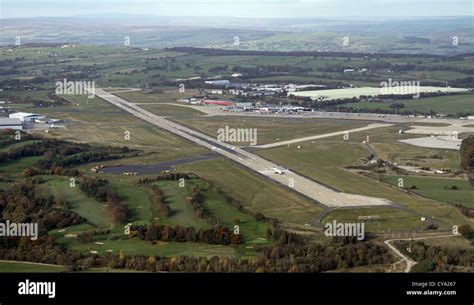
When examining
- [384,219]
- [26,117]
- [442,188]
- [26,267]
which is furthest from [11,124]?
[26,267]

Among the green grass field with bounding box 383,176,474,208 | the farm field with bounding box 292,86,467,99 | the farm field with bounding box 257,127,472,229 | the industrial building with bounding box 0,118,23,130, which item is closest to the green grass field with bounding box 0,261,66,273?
the farm field with bounding box 257,127,472,229

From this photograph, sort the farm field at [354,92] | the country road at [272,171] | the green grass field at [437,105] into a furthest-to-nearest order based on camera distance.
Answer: the farm field at [354,92], the green grass field at [437,105], the country road at [272,171]

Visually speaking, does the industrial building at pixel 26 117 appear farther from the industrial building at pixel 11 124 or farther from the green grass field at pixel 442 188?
the green grass field at pixel 442 188

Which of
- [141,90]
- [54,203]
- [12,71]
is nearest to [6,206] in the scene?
[54,203]

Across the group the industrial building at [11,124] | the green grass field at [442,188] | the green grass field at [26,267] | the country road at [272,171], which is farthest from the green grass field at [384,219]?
the industrial building at [11,124]

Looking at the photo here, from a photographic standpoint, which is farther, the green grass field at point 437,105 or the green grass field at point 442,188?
the green grass field at point 437,105

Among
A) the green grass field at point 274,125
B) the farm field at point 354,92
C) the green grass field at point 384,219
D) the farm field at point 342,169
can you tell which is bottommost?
the green grass field at point 274,125

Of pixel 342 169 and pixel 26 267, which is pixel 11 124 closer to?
pixel 342 169
